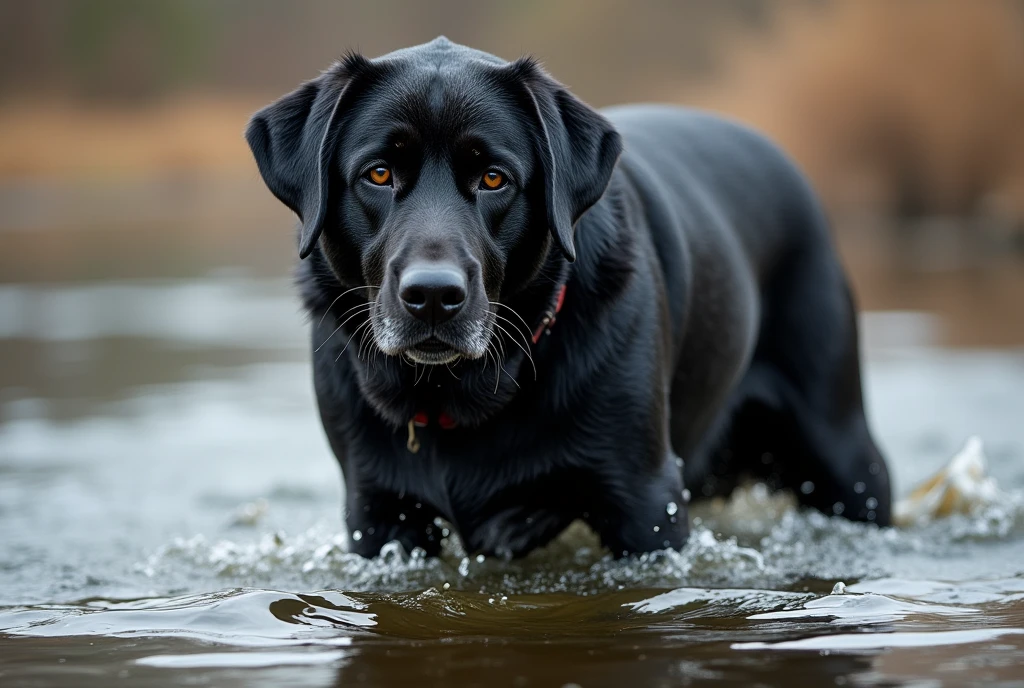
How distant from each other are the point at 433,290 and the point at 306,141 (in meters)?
0.64

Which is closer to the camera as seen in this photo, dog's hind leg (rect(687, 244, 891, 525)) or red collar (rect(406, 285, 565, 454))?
red collar (rect(406, 285, 565, 454))

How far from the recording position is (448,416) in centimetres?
335

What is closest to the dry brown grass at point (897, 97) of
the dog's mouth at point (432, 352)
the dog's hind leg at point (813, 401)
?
the dog's hind leg at point (813, 401)

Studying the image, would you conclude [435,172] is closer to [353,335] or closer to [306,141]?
[306,141]

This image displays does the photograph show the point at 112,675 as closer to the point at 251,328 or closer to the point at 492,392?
the point at 492,392

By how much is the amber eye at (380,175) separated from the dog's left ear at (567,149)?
0.38m

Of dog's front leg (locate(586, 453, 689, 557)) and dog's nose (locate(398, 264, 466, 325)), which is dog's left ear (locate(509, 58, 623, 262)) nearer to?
dog's nose (locate(398, 264, 466, 325))

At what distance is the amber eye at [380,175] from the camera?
3.16m

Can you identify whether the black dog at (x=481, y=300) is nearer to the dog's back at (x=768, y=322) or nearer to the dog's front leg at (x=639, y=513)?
the dog's front leg at (x=639, y=513)

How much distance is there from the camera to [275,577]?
3758 millimetres

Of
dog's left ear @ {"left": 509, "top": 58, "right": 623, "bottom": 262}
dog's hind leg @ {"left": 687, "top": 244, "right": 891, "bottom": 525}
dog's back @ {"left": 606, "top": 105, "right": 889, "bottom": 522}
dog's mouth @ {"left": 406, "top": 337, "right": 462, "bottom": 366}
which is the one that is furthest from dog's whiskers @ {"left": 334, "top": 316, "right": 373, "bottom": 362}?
dog's hind leg @ {"left": 687, "top": 244, "right": 891, "bottom": 525}

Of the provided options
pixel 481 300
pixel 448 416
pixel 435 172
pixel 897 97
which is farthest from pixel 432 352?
pixel 897 97

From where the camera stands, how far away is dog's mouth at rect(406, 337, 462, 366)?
304 centimetres

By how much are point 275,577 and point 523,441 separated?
93 cm
